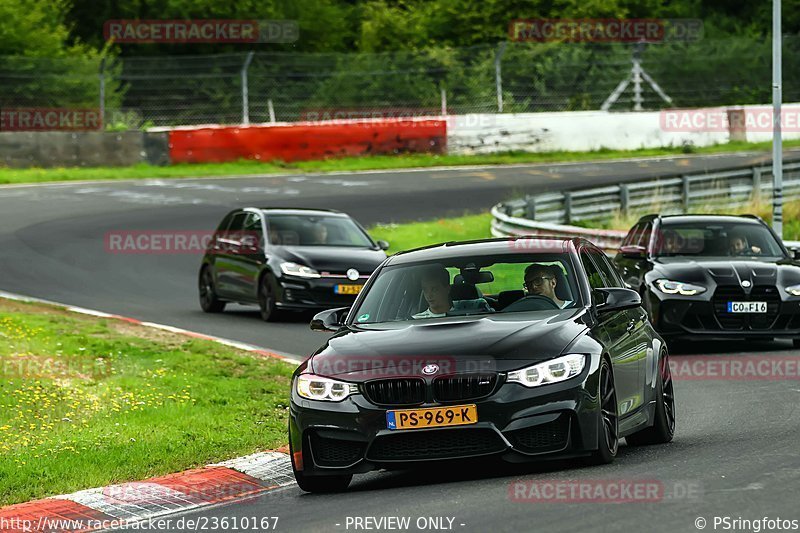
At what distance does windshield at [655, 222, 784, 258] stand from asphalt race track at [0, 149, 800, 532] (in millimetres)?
1029

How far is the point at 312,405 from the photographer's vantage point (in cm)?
864

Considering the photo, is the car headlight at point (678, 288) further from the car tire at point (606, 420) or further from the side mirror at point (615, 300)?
the car tire at point (606, 420)

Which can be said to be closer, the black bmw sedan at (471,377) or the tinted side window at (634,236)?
the black bmw sedan at (471,377)

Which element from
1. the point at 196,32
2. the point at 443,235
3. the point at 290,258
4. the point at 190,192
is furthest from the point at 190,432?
the point at 196,32

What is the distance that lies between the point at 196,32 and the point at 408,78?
61.3 ft

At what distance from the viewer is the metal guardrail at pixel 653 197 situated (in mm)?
29781

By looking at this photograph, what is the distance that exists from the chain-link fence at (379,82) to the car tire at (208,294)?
59.7 feet

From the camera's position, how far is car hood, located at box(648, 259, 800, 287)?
15750 millimetres

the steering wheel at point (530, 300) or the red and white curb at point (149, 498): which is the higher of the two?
the steering wheel at point (530, 300)

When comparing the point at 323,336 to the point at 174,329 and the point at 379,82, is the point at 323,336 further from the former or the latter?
the point at 379,82

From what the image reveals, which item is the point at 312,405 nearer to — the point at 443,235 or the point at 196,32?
the point at 443,235

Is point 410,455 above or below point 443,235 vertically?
above

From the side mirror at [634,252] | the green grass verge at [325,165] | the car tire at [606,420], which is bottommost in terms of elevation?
the green grass verge at [325,165]

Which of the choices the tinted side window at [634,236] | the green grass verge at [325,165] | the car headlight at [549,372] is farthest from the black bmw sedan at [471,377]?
the green grass verge at [325,165]
